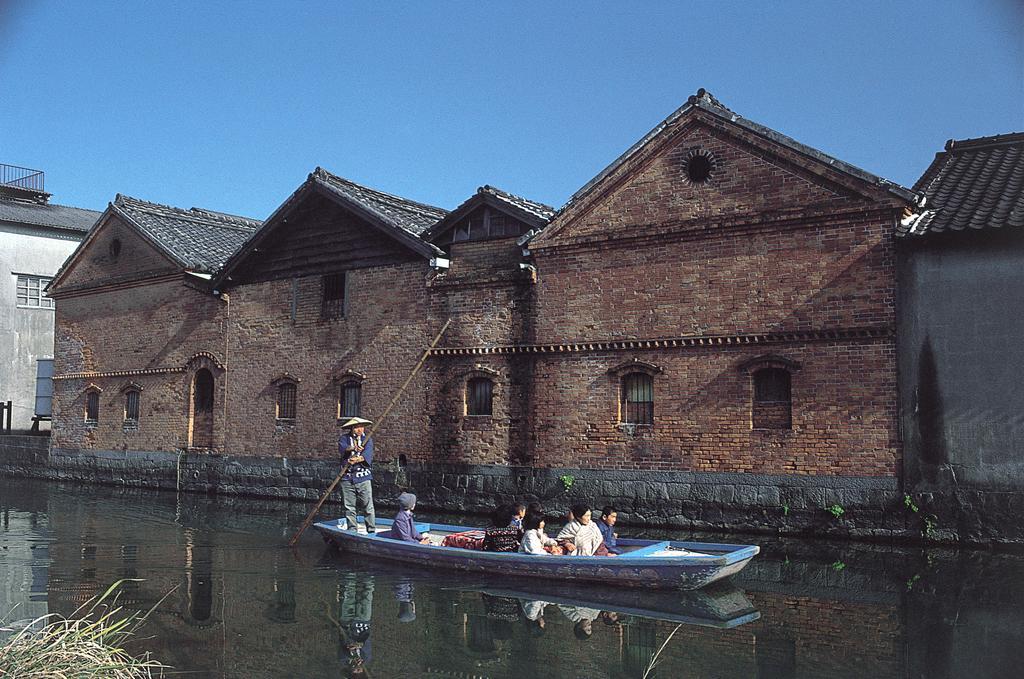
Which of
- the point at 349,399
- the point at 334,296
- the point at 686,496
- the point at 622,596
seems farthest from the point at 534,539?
the point at 334,296

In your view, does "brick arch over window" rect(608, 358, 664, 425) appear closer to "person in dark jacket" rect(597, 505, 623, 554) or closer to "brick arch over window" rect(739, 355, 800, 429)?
"brick arch over window" rect(739, 355, 800, 429)

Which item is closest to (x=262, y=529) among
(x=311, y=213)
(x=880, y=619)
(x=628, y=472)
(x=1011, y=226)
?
(x=628, y=472)

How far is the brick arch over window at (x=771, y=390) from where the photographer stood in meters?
15.4

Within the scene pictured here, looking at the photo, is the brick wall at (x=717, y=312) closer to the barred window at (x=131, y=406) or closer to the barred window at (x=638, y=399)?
the barred window at (x=638, y=399)

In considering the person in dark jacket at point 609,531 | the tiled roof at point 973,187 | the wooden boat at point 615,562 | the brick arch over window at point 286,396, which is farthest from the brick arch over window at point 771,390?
the brick arch over window at point 286,396

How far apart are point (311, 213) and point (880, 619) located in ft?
51.6

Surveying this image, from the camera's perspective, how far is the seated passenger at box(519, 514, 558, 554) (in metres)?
11.6

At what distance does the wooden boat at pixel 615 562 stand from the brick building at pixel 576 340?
13.4 feet

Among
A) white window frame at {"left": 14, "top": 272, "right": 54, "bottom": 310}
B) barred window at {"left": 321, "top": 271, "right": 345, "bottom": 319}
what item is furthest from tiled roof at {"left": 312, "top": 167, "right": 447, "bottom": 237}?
white window frame at {"left": 14, "top": 272, "right": 54, "bottom": 310}

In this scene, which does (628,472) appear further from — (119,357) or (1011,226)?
(119,357)

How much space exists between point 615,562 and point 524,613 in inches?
56.0

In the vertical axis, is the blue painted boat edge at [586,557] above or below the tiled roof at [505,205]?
below

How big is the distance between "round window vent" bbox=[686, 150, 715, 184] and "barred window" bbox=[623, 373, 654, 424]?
139 inches

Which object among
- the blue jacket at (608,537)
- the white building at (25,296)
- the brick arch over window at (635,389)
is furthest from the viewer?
the white building at (25,296)
